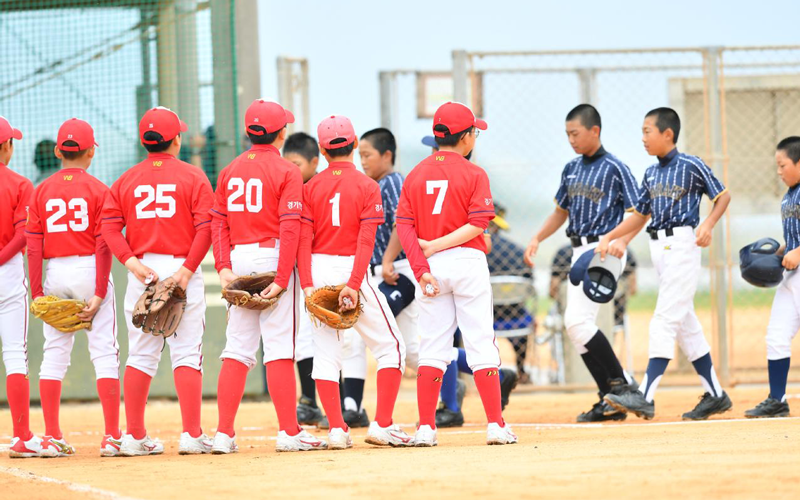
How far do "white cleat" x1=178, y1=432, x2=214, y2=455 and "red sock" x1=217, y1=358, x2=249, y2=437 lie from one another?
→ 19 cm

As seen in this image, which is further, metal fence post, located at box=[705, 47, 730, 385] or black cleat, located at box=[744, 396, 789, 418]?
metal fence post, located at box=[705, 47, 730, 385]

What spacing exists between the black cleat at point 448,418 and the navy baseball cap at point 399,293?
818 millimetres

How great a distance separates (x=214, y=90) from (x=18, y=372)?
4.77 metres

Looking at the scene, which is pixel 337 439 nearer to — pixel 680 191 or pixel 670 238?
pixel 670 238

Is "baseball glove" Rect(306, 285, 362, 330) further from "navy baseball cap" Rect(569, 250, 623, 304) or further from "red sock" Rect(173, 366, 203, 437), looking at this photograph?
"navy baseball cap" Rect(569, 250, 623, 304)

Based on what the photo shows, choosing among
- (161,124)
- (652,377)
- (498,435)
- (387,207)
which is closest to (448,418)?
(652,377)

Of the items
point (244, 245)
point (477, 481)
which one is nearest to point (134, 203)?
point (244, 245)

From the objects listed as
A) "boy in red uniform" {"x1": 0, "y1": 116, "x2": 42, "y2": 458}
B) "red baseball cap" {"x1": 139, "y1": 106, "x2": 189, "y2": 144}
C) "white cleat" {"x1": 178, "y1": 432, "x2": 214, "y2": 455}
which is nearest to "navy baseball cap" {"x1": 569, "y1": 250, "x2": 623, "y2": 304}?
"white cleat" {"x1": 178, "y1": 432, "x2": 214, "y2": 455}

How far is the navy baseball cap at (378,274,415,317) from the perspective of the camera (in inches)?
291

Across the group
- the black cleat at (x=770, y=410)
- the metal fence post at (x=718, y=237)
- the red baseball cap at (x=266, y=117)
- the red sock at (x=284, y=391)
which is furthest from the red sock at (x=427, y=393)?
the metal fence post at (x=718, y=237)

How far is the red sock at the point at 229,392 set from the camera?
19.3 ft

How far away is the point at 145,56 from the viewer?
1056 cm

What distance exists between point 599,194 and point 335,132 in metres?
2.20

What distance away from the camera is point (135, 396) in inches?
237
